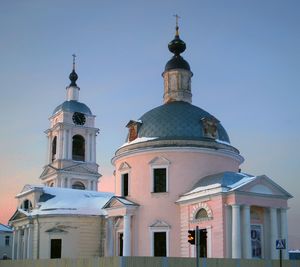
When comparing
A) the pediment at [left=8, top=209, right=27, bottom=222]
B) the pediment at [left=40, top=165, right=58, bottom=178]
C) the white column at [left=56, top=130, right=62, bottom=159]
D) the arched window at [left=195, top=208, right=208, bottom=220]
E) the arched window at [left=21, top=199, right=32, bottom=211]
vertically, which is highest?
the white column at [left=56, top=130, right=62, bottom=159]

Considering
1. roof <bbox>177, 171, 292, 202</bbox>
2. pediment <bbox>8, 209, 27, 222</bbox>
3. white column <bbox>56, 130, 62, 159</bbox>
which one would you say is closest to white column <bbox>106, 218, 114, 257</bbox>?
roof <bbox>177, 171, 292, 202</bbox>

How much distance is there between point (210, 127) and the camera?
31859mm

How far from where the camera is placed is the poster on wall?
27.4 meters

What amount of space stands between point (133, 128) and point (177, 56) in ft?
21.2

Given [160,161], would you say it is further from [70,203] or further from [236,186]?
[70,203]

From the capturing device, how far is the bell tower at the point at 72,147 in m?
53.8

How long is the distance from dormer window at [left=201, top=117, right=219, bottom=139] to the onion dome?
5.28 meters

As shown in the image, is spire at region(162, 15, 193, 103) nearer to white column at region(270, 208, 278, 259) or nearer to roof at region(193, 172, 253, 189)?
roof at region(193, 172, 253, 189)

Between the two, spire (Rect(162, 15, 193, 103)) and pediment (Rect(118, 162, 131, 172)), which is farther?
spire (Rect(162, 15, 193, 103))

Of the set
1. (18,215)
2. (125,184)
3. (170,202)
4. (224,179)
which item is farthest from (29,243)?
(224,179)

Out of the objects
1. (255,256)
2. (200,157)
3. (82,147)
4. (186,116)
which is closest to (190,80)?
(186,116)

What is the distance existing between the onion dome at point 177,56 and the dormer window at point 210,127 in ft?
17.3

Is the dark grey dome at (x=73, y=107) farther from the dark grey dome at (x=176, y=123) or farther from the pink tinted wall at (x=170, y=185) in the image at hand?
the pink tinted wall at (x=170, y=185)

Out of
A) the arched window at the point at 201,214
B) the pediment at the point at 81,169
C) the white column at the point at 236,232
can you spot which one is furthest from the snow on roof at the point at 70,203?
the white column at the point at 236,232
